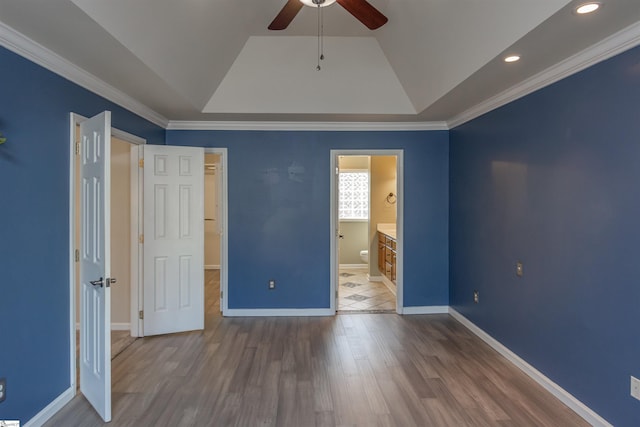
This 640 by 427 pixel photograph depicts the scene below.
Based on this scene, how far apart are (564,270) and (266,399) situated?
243 cm

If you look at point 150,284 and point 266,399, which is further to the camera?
point 150,284

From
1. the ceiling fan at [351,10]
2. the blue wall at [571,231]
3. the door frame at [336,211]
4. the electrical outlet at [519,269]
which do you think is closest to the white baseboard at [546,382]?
the blue wall at [571,231]

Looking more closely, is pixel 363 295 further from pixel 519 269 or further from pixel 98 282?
pixel 98 282

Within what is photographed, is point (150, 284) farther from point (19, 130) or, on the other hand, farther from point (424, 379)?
point (424, 379)

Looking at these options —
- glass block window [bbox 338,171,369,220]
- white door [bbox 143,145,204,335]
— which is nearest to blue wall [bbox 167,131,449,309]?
white door [bbox 143,145,204,335]

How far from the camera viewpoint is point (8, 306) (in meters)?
2.04

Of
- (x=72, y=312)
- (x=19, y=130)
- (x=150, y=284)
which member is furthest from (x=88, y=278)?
(x=150, y=284)

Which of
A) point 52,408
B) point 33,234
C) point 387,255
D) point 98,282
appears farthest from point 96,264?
point 387,255

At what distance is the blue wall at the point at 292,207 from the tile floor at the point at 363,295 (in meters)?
0.45

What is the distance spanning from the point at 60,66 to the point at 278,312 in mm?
3357

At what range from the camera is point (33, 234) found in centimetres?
222

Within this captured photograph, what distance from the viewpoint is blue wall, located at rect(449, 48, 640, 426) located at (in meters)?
2.06

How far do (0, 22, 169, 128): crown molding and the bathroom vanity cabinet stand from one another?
3.86 m

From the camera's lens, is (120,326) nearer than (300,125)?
Yes
